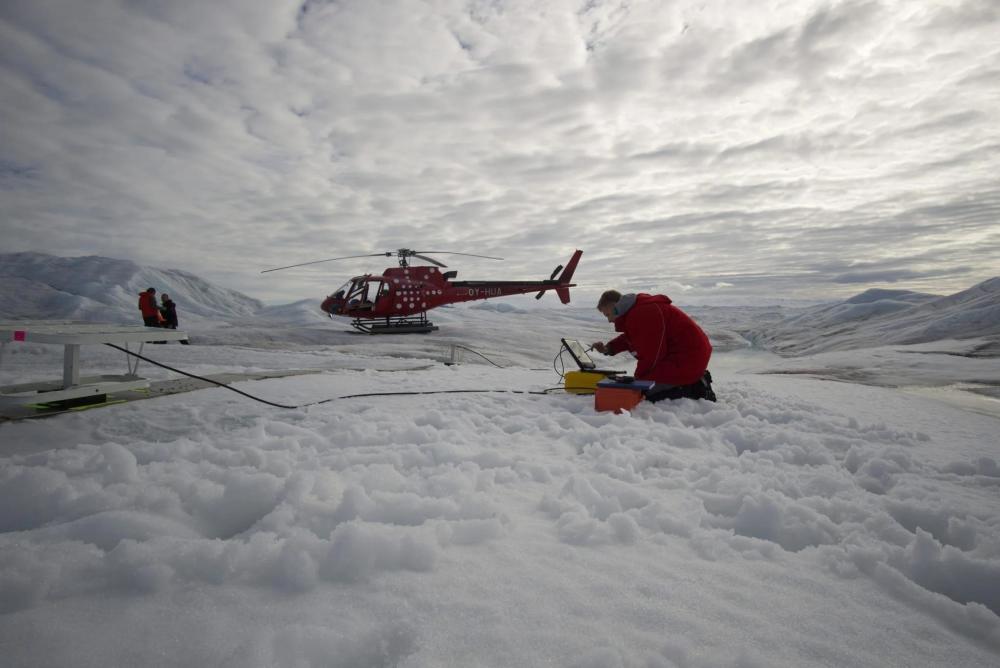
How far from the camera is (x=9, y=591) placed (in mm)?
1330

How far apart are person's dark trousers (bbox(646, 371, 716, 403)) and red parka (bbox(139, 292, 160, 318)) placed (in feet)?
43.7

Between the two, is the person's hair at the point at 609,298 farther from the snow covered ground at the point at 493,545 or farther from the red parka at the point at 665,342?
the snow covered ground at the point at 493,545

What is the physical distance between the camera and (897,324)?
26.2 metres

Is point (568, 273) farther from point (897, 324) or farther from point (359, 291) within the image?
point (897, 324)

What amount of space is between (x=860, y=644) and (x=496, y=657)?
1.06 metres

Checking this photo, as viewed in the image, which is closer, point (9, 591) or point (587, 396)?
point (9, 591)

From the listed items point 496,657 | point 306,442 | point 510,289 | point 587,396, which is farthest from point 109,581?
point 510,289

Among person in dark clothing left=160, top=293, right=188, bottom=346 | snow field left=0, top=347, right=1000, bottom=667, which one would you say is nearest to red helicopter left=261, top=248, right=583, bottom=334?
person in dark clothing left=160, top=293, right=188, bottom=346

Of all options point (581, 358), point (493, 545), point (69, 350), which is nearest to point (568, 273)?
point (581, 358)

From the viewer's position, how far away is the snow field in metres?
1.24

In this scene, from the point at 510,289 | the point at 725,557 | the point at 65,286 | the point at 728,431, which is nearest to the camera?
the point at 725,557

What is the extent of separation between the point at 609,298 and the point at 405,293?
42.3ft

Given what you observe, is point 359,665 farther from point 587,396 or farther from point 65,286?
point 65,286

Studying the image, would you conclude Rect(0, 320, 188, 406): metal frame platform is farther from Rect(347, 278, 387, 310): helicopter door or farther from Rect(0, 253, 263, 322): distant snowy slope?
Rect(0, 253, 263, 322): distant snowy slope
